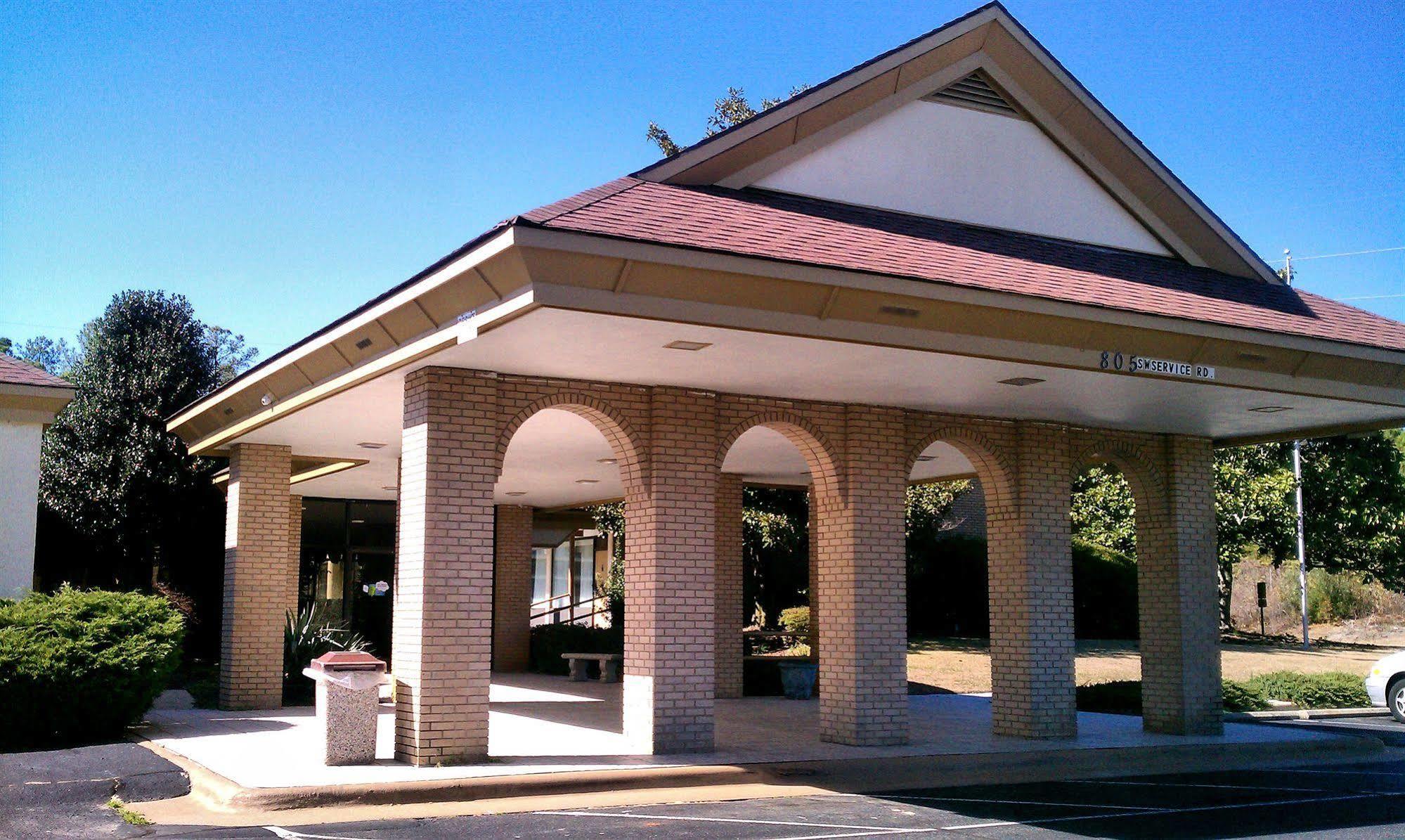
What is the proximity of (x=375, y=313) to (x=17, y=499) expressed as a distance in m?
9.12

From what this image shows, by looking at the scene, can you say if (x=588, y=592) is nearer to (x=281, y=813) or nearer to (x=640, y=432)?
(x=640, y=432)

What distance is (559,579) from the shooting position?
1351 inches

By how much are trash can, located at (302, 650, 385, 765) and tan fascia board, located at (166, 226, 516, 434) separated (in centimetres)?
313

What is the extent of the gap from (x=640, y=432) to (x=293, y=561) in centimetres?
1170

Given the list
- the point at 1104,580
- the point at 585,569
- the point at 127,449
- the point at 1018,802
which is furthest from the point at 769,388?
the point at 1104,580

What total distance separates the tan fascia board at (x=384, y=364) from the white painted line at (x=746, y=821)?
395 centimetres

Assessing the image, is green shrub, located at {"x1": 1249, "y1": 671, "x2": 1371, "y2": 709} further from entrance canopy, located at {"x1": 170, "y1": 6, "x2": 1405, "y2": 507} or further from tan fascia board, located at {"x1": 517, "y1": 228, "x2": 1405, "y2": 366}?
tan fascia board, located at {"x1": 517, "y1": 228, "x2": 1405, "y2": 366}

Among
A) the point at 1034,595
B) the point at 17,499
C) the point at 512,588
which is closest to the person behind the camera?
the point at 1034,595

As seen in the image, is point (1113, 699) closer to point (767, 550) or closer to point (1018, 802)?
point (1018, 802)

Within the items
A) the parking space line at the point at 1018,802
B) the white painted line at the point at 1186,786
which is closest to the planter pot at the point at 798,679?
the white painted line at the point at 1186,786

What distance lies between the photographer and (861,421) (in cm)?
1405

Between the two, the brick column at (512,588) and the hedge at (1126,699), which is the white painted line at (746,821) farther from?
the brick column at (512,588)

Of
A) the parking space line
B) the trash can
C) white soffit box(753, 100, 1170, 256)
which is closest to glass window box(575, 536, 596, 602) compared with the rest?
white soffit box(753, 100, 1170, 256)

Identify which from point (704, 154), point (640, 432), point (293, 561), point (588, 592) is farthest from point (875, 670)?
point (588, 592)
